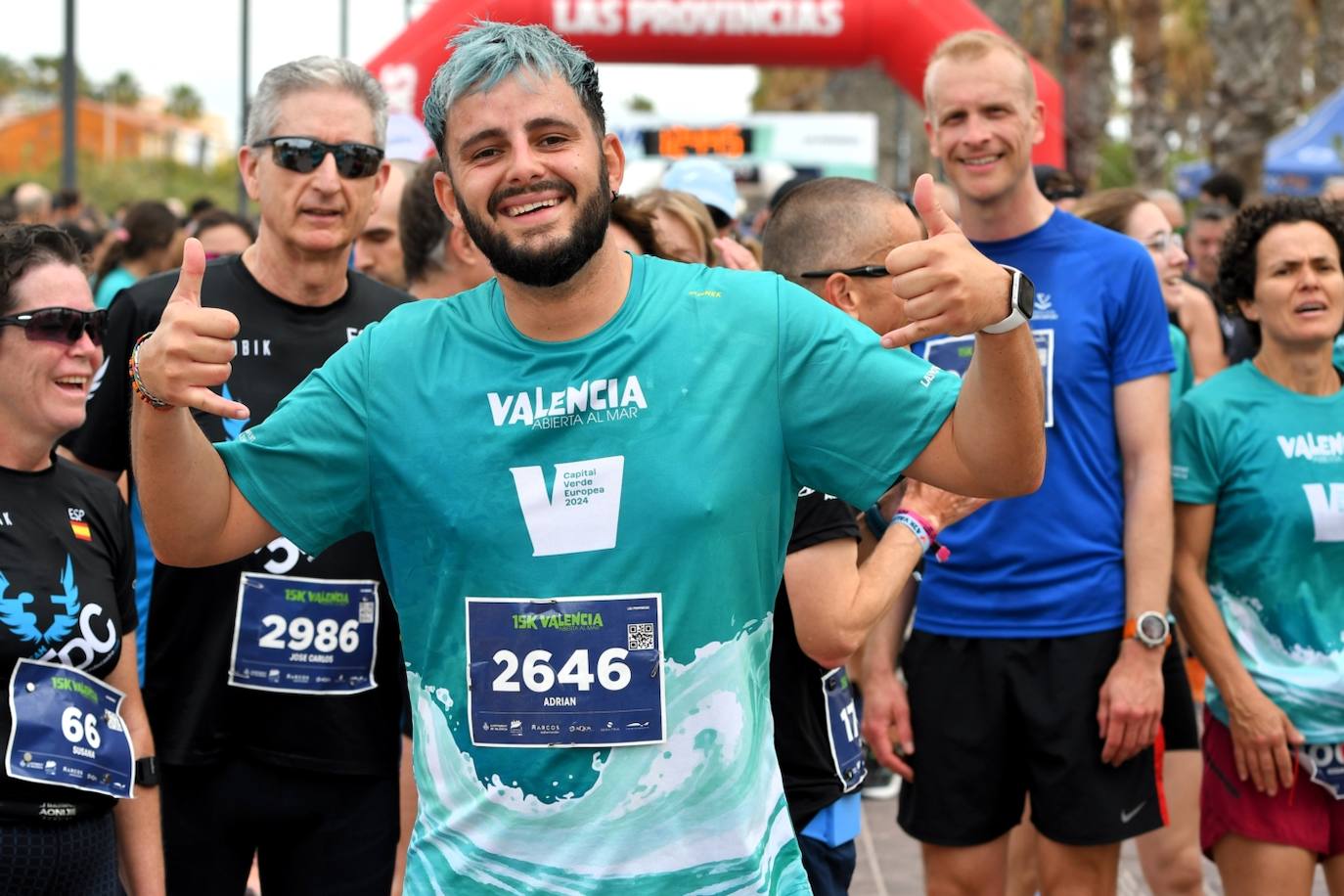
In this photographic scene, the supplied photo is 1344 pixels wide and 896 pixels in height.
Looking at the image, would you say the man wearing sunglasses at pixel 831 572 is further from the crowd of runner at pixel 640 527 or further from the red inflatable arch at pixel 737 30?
the red inflatable arch at pixel 737 30

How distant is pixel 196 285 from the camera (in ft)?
7.84

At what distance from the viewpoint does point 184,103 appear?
4646 inches

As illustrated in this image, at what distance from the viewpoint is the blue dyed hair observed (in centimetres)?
255

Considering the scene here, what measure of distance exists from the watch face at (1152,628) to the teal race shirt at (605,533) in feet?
5.79

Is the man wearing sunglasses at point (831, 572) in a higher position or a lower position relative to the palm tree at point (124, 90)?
lower

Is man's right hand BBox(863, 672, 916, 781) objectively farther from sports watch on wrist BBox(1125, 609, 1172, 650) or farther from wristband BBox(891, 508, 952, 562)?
wristband BBox(891, 508, 952, 562)

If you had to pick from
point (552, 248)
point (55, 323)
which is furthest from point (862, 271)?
point (55, 323)

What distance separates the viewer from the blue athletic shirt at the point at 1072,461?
416cm

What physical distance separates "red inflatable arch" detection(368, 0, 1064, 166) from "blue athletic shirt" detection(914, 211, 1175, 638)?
951 centimetres

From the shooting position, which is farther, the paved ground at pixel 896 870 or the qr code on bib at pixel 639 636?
the paved ground at pixel 896 870

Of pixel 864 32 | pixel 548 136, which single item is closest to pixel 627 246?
pixel 548 136

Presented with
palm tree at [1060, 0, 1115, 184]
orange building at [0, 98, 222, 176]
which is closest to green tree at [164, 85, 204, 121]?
orange building at [0, 98, 222, 176]

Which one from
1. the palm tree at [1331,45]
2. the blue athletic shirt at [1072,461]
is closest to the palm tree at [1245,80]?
the palm tree at [1331,45]

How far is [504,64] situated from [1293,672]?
2.66 m
